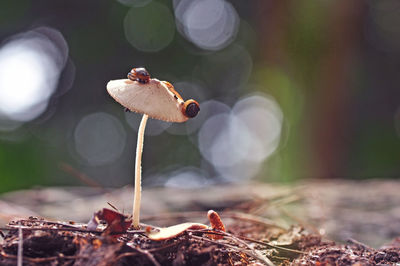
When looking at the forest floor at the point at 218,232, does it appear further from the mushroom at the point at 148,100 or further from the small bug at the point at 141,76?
the small bug at the point at 141,76

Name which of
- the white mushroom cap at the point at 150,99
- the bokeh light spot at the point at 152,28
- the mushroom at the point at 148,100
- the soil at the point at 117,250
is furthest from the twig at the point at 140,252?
the bokeh light spot at the point at 152,28

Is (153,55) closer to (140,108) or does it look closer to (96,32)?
(96,32)

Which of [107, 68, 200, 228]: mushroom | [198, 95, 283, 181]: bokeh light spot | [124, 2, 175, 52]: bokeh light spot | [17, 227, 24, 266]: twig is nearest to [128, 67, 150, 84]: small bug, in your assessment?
[107, 68, 200, 228]: mushroom

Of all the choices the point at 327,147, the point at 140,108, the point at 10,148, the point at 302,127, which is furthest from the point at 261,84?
the point at 140,108

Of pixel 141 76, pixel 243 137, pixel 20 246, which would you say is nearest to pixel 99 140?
pixel 243 137

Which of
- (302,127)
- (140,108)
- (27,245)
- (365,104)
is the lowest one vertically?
(27,245)

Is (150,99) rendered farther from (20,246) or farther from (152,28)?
(152,28)

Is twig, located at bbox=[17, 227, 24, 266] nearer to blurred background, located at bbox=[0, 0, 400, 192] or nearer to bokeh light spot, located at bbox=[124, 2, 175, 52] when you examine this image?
blurred background, located at bbox=[0, 0, 400, 192]
